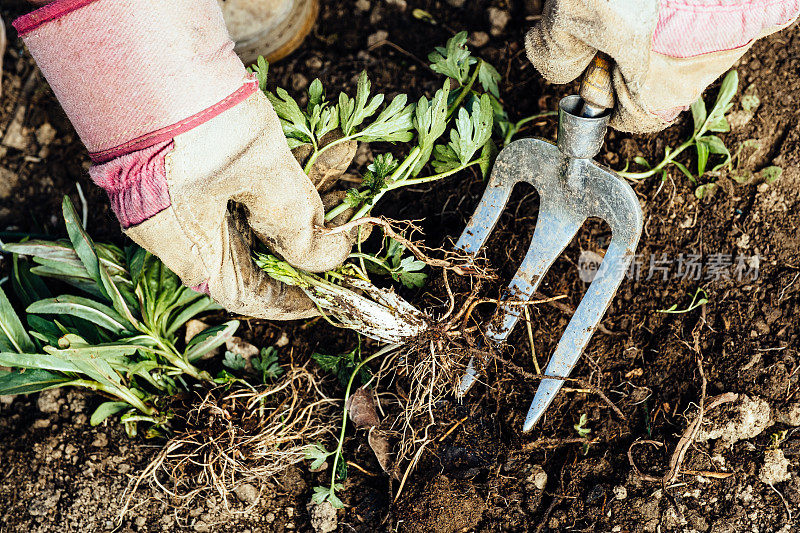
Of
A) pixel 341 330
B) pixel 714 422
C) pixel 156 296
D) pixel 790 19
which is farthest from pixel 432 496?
pixel 790 19

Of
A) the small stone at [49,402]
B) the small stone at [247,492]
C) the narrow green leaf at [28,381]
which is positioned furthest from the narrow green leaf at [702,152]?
the small stone at [49,402]

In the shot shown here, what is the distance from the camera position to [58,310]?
146cm

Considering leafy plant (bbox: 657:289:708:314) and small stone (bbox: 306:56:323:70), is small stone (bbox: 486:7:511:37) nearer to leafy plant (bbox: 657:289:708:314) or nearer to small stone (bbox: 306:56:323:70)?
small stone (bbox: 306:56:323:70)

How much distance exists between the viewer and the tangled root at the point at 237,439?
1552mm

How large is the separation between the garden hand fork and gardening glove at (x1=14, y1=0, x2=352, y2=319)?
501mm

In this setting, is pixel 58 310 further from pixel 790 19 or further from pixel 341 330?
pixel 790 19

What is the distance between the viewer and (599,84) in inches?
47.3

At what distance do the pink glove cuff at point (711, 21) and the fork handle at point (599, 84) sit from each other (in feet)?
0.38

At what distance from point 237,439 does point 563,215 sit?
0.99 metres

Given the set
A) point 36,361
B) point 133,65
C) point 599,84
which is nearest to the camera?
point 133,65

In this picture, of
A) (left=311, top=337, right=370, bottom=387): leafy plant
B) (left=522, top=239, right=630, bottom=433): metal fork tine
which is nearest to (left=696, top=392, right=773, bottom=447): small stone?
(left=522, top=239, right=630, bottom=433): metal fork tine

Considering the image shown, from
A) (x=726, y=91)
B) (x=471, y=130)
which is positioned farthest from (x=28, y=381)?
(x=726, y=91)

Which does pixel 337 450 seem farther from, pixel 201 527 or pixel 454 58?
pixel 454 58

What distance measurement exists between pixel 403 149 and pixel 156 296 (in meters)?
0.79
